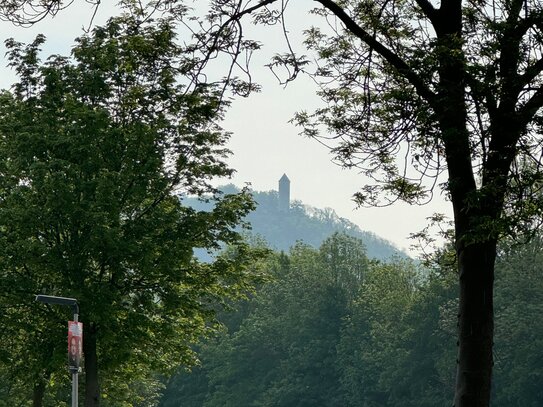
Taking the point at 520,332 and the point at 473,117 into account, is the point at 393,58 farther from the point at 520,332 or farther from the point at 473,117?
the point at 520,332

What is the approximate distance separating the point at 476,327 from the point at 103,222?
1976 centimetres

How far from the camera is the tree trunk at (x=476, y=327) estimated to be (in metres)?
11.5

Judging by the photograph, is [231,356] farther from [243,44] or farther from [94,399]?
A: [243,44]

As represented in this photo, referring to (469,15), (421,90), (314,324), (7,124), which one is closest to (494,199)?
(421,90)

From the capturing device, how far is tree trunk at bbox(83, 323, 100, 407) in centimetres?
3105

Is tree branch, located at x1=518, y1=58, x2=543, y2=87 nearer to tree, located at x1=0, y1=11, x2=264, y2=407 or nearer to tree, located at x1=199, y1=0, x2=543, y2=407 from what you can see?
tree, located at x1=199, y1=0, x2=543, y2=407

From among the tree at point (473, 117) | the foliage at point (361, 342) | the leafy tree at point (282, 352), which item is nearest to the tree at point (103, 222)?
the tree at point (473, 117)

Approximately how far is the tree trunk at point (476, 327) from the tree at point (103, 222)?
60.4 ft

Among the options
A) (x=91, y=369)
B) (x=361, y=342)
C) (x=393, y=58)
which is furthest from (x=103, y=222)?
(x=361, y=342)

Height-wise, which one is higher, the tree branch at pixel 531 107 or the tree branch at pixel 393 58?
the tree branch at pixel 393 58

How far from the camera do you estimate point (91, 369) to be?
31.2m

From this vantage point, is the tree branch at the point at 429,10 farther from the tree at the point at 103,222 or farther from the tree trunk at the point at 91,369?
the tree trunk at the point at 91,369

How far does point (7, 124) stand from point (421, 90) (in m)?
22.5

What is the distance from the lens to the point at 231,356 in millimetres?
80312
